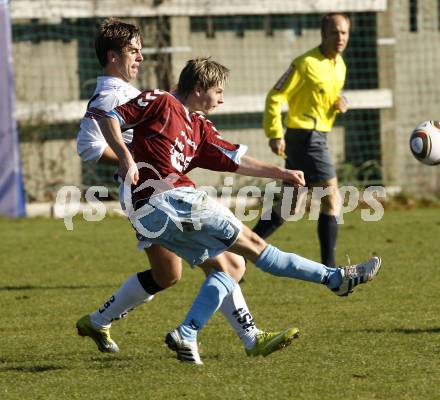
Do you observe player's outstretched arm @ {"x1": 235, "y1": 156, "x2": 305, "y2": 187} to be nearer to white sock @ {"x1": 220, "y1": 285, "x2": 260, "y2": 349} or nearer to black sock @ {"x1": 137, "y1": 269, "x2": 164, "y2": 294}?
white sock @ {"x1": 220, "y1": 285, "x2": 260, "y2": 349}

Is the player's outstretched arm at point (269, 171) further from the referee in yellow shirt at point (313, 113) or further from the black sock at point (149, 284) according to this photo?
the referee in yellow shirt at point (313, 113)

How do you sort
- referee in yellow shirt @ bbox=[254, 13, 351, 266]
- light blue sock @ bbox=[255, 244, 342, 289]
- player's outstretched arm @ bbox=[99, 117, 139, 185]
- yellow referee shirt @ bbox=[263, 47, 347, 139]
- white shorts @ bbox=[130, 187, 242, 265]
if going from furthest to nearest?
yellow referee shirt @ bbox=[263, 47, 347, 139] < referee in yellow shirt @ bbox=[254, 13, 351, 266] < light blue sock @ bbox=[255, 244, 342, 289] < white shorts @ bbox=[130, 187, 242, 265] < player's outstretched arm @ bbox=[99, 117, 139, 185]

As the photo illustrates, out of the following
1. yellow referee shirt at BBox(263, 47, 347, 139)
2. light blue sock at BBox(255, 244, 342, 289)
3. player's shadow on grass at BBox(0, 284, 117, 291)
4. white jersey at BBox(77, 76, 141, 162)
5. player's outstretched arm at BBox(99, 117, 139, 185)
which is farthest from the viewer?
yellow referee shirt at BBox(263, 47, 347, 139)

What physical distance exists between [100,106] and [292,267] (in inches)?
48.2

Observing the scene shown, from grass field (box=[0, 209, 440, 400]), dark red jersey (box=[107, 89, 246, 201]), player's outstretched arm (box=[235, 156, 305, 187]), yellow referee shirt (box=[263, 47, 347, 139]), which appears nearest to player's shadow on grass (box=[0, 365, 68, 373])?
grass field (box=[0, 209, 440, 400])

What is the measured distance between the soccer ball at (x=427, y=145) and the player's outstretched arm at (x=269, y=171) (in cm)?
132

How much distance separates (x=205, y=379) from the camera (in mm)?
4996

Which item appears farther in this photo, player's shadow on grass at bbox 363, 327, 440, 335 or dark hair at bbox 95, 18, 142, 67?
player's shadow on grass at bbox 363, 327, 440, 335

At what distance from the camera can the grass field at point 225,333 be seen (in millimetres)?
4875

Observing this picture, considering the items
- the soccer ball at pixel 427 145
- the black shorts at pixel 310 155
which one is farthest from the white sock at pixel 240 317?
the black shorts at pixel 310 155

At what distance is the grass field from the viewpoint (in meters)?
4.88

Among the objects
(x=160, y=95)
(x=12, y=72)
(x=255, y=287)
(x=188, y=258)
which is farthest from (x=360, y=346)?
(x=12, y=72)

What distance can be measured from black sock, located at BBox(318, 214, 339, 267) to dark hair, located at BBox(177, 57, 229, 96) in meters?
3.09

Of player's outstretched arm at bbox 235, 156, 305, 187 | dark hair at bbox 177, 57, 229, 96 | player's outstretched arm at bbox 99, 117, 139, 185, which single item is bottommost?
player's outstretched arm at bbox 235, 156, 305, 187
